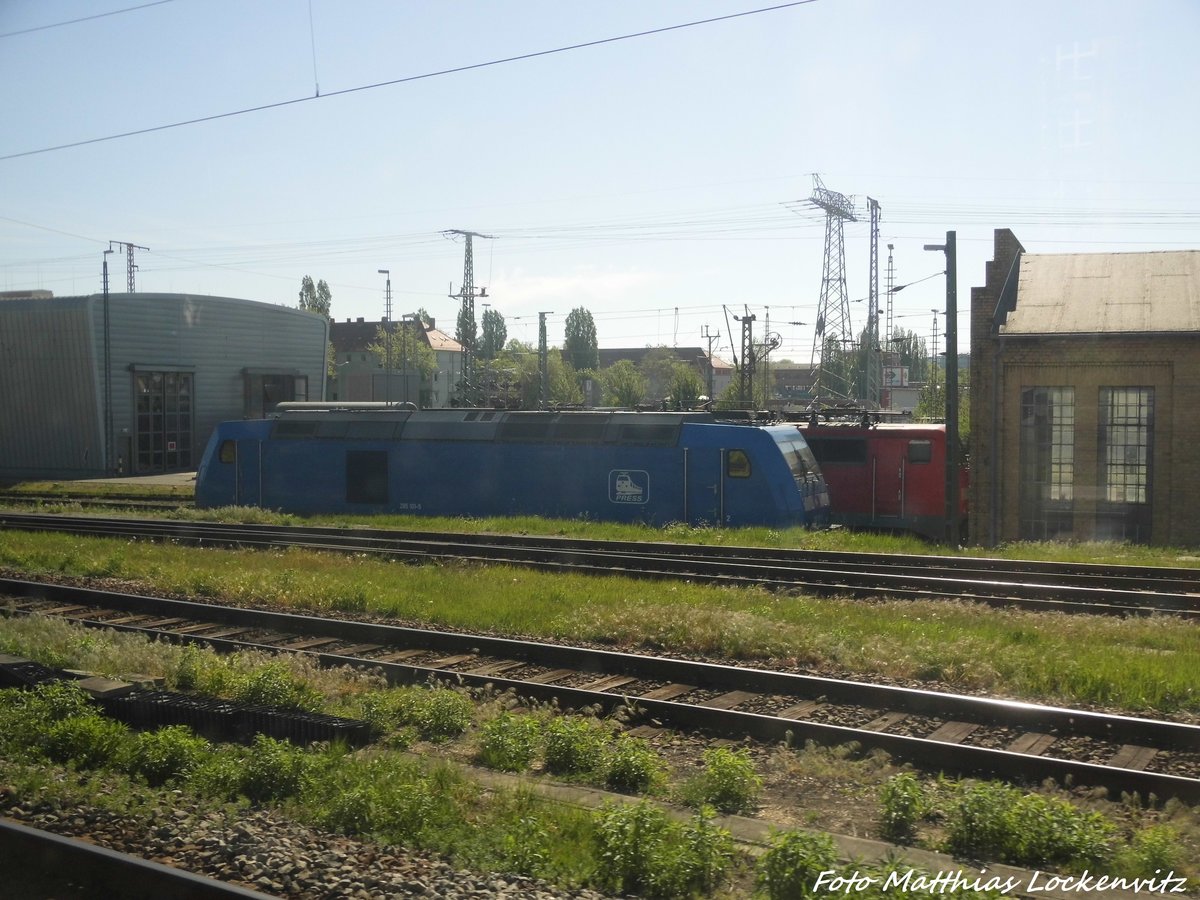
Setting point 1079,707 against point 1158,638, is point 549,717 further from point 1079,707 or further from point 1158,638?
point 1158,638

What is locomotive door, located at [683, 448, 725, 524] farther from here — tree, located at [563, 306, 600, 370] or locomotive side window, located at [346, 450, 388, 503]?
tree, located at [563, 306, 600, 370]

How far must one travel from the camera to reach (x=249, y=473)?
25.7 metres

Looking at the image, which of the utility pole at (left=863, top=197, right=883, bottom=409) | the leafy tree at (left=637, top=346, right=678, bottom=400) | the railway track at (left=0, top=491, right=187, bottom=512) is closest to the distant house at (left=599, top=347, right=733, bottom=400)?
the leafy tree at (left=637, top=346, right=678, bottom=400)

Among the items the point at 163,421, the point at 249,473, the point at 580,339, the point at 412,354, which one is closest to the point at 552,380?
the point at 412,354

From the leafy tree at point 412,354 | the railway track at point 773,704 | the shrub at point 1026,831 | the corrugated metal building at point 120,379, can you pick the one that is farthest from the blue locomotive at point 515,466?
the leafy tree at point 412,354

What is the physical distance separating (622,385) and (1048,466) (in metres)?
62.5

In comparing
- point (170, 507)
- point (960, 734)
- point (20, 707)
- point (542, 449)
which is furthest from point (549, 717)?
point (170, 507)

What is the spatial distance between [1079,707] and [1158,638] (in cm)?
272

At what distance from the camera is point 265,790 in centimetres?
661

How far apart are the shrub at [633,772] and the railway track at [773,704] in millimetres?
1199

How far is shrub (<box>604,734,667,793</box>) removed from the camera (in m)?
6.77

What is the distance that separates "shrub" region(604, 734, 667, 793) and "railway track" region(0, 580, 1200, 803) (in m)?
1.20

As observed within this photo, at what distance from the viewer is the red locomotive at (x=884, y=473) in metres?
22.3

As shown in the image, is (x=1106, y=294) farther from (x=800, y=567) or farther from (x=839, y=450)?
(x=800, y=567)
